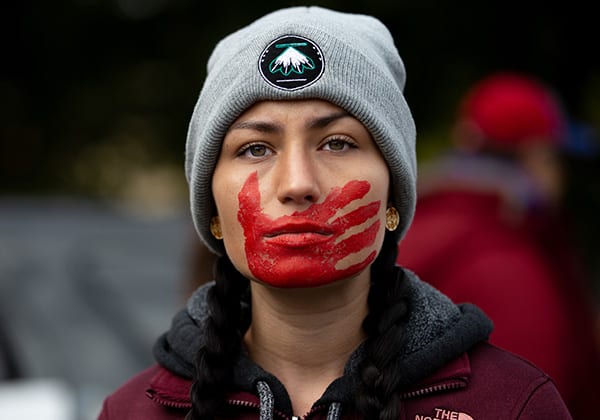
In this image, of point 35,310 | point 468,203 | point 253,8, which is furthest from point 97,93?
point 468,203

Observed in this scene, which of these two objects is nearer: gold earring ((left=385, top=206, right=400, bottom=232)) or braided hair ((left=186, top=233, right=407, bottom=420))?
braided hair ((left=186, top=233, right=407, bottom=420))

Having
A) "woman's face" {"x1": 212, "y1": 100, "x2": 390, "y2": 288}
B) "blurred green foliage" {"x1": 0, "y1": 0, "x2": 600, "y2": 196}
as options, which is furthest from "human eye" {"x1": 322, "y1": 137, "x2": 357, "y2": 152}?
"blurred green foliage" {"x1": 0, "y1": 0, "x2": 600, "y2": 196}

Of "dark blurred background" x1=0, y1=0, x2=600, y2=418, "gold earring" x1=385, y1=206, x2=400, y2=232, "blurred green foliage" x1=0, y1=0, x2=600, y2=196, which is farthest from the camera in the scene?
"blurred green foliage" x1=0, y1=0, x2=600, y2=196

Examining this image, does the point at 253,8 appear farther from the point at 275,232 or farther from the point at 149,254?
the point at 275,232

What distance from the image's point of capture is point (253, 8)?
8125 mm

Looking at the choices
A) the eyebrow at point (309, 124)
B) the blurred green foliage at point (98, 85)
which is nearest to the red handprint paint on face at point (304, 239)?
the eyebrow at point (309, 124)

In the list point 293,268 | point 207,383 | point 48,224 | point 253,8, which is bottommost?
point 48,224

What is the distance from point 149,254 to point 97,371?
1354mm

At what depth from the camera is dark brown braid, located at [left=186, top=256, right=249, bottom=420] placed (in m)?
2.14

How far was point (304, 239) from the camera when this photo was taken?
6.87ft

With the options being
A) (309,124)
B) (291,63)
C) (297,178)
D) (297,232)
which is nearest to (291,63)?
(291,63)

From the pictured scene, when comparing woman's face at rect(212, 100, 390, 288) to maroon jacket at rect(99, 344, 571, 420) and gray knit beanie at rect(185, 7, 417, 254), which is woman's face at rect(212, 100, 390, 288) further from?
maroon jacket at rect(99, 344, 571, 420)

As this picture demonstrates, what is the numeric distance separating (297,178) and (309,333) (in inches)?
14.7

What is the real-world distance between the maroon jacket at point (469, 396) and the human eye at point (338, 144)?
53cm
